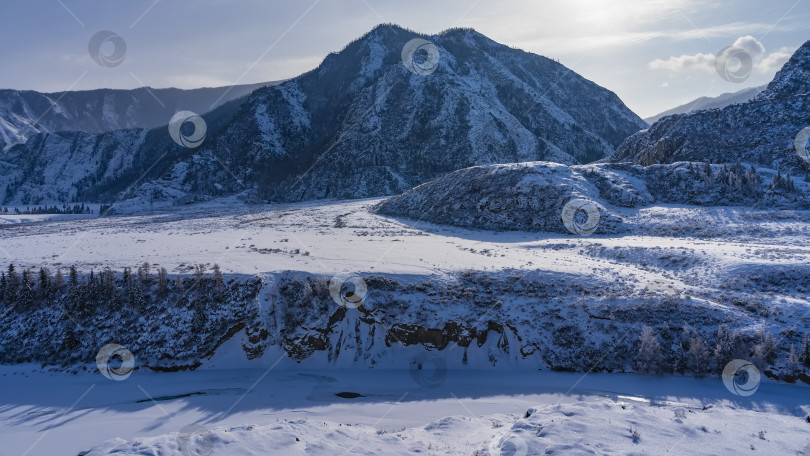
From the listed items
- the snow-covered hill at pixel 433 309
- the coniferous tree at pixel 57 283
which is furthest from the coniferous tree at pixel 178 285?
the coniferous tree at pixel 57 283

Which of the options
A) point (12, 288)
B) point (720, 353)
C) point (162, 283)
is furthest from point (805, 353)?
point (12, 288)

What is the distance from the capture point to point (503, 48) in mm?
137875

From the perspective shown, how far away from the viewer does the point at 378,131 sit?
105312 millimetres

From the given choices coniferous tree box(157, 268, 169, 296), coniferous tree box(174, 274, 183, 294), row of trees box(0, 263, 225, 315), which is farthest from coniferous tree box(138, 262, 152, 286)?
coniferous tree box(174, 274, 183, 294)

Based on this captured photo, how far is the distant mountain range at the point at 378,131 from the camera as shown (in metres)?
99.4

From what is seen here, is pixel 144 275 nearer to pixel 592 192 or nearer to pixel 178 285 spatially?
pixel 178 285

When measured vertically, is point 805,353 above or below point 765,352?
above

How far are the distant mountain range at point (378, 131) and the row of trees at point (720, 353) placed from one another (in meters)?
76.4

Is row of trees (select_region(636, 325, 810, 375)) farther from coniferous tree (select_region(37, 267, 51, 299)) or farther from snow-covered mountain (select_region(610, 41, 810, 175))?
snow-covered mountain (select_region(610, 41, 810, 175))

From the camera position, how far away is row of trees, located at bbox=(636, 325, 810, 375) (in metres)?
16.6

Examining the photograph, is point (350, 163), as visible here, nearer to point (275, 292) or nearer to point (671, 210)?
point (671, 210)

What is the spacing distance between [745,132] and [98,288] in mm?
71686

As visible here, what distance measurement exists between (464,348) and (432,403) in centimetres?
401

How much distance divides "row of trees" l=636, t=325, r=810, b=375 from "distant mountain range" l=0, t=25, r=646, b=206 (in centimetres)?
7635
